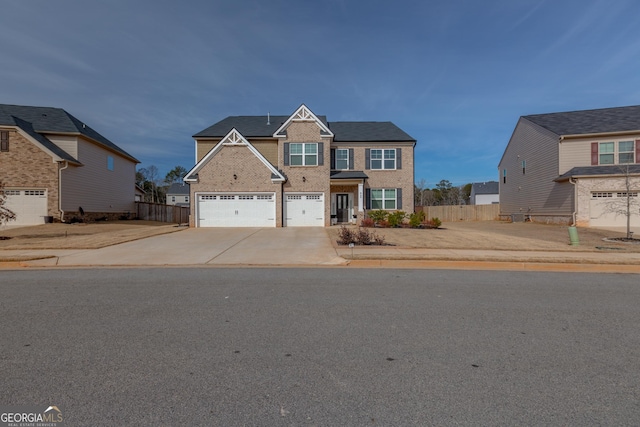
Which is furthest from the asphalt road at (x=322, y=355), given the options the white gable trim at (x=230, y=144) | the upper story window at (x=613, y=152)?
the upper story window at (x=613, y=152)

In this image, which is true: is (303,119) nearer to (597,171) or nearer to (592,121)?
(597,171)

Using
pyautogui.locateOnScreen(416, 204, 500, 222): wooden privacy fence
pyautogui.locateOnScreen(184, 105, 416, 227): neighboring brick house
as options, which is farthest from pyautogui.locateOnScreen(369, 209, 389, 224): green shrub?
pyautogui.locateOnScreen(416, 204, 500, 222): wooden privacy fence

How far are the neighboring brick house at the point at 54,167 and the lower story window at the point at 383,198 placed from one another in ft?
69.3

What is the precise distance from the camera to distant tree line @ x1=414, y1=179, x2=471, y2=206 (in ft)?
217

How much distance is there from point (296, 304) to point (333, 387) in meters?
2.64

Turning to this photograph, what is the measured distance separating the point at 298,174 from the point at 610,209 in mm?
20518

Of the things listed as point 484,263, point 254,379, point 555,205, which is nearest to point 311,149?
point 484,263

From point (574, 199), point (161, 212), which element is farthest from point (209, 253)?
point (574, 199)

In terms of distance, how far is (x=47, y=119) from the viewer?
26.3 metres

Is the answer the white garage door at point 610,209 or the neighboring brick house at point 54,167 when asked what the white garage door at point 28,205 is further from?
the white garage door at point 610,209

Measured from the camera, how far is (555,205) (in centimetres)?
2545

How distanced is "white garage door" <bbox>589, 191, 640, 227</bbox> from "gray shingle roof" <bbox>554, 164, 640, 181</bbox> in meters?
1.32

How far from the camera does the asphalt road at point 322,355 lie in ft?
9.16

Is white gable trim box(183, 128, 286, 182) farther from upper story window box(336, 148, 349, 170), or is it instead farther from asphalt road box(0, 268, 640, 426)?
asphalt road box(0, 268, 640, 426)
